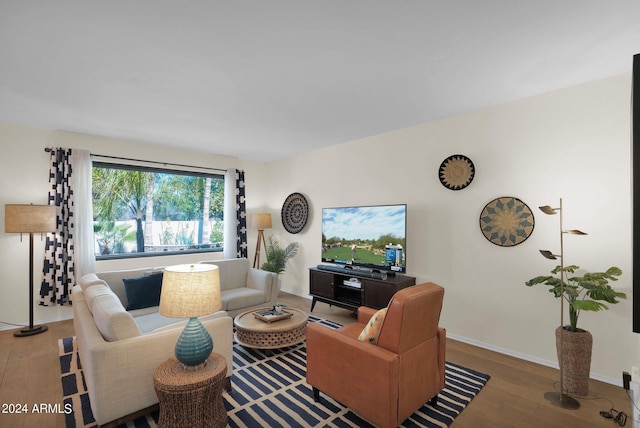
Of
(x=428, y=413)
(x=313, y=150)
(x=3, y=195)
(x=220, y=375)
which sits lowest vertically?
(x=428, y=413)

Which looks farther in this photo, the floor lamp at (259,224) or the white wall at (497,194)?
the floor lamp at (259,224)

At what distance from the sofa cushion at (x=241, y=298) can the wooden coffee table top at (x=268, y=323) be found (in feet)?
1.41

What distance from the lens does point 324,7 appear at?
5.73 feet

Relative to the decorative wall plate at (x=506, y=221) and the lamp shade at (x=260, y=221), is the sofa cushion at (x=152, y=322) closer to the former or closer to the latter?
the lamp shade at (x=260, y=221)

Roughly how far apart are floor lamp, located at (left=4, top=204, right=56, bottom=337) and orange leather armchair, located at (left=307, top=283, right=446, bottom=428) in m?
3.60

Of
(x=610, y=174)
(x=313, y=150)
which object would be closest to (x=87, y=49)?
(x=313, y=150)

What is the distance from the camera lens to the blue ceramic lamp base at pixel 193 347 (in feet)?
6.22

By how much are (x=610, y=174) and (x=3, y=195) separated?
6.53 meters

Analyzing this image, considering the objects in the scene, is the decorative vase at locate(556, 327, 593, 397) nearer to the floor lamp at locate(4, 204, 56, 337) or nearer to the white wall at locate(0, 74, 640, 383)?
the white wall at locate(0, 74, 640, 383)

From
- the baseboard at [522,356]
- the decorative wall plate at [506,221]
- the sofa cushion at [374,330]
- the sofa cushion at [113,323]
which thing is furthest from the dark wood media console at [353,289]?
the sofa cushion at [113,323]

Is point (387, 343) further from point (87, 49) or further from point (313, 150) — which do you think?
point (313, 150)

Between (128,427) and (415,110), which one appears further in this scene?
(415,110)

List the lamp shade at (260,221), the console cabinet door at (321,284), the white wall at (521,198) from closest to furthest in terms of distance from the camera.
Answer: the white wall at (521,198)
the console cabinet door at (321,284)
the lamp shade at (260,221)

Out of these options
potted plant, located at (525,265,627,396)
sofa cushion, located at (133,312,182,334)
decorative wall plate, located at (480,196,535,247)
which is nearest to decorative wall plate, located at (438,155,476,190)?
decorative wall plate, located at (480,196,535,247)
